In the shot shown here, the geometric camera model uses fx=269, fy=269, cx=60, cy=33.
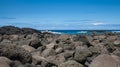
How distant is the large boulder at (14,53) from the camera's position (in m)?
11.4

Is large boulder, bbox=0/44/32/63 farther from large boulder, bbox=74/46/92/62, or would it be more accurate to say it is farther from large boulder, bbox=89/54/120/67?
large boulder, bbox=89/54/120/67

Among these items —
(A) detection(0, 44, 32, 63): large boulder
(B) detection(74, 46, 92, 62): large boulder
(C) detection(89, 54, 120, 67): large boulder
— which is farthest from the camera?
(B) detection(74, 46, 92, 62): large boulder

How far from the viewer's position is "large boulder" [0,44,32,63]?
11399 mm

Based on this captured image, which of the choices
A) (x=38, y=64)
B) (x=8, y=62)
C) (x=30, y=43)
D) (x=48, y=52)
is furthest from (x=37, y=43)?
(x=8, y=62)

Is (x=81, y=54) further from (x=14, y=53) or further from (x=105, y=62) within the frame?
(x=14, y=53)

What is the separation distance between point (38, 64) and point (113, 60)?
364 centimetres

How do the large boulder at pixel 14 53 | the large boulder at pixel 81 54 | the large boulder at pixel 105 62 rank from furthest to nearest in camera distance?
the large boulder at pixel 81 54
the large boulder at pixel 14 53
the large boulder at pixel 105 62

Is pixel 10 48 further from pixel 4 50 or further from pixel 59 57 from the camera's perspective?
pixel 59 57

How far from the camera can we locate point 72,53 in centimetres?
1328

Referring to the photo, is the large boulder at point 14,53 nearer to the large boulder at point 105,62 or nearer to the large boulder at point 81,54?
the large boulder at point 81,54

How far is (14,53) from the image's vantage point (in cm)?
1151

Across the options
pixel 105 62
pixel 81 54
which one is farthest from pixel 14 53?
pixel 105 62

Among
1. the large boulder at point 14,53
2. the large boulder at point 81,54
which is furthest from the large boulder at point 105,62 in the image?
the large boulder at point 14,53

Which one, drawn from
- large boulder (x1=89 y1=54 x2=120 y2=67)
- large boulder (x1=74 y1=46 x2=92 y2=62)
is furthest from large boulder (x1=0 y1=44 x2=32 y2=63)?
large boulder (x1=89 y1=54 x2=120 y2=67)
